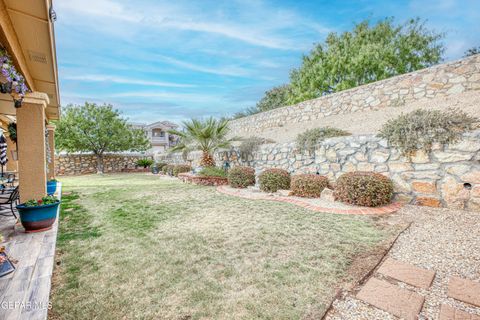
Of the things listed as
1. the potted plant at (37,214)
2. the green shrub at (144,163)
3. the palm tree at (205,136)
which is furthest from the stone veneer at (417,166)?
the green shrub at (144,163)

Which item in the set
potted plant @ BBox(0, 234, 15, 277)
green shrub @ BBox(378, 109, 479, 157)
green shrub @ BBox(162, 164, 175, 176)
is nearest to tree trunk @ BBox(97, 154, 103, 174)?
green shrub @ BBox(162, 164, 175, 176)

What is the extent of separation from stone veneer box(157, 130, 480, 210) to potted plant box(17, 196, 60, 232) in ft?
21.1

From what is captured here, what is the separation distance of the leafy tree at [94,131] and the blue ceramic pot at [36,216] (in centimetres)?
1656

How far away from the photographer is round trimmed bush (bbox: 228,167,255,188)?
8391 millimetres

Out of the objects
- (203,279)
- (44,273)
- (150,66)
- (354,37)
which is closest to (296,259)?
(203,279)

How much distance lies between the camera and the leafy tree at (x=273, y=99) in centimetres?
2553

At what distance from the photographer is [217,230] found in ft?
12.7

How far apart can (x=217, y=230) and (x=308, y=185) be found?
3269 mm

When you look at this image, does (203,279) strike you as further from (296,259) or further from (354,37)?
(354,37)

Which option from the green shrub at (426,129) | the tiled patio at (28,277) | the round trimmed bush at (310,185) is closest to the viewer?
the tiled patio at (28,277)

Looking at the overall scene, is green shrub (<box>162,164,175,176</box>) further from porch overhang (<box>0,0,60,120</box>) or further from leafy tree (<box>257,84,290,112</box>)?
leafy tree (<box>257,84,290,112</box>)

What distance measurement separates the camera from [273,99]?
26562 millimetres

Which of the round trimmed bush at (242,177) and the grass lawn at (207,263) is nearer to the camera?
the grass lawn at (207,263)

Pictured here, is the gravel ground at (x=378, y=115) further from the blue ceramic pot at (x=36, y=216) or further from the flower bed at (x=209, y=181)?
the blue ceramic pot at (x=36, y=216)
